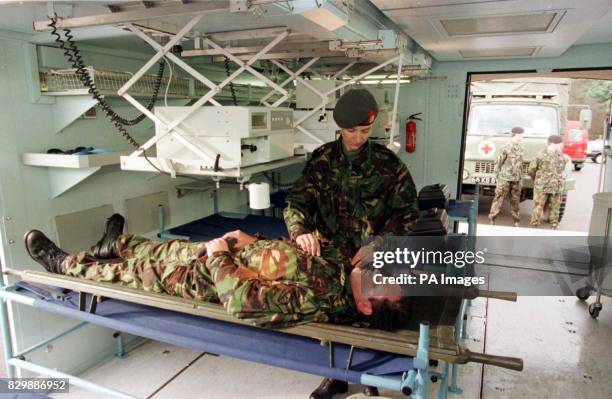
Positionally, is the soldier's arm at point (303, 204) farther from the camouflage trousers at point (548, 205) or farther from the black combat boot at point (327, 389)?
the camouflage trousers at point (548, 205)

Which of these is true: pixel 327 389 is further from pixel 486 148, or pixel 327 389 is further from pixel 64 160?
pixel 486 148

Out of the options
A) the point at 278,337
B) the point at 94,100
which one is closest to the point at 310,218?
the point at 278,337

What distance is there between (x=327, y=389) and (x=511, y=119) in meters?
6.95

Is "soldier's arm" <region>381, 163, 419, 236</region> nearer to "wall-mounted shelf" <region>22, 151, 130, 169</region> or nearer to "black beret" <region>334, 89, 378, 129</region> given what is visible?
"black beret" <region>334, 89, 378, 129</region>

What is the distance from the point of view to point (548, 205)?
7371 mm

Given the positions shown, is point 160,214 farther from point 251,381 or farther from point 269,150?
point 251,381

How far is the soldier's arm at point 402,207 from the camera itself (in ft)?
8.64

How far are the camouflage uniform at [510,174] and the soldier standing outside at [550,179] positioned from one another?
0.92 feet

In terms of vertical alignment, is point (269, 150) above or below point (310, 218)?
above

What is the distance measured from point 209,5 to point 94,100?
164cm

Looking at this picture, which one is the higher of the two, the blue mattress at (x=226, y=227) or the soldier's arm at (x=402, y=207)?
the soldier's arm at (x=402, y=207)

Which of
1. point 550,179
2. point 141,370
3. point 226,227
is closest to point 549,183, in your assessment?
point 550,179

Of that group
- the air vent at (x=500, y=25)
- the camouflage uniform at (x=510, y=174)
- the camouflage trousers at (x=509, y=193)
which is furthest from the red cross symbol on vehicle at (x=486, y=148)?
the air vent at (x=500, y=25)

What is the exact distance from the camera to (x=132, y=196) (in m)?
3.90
